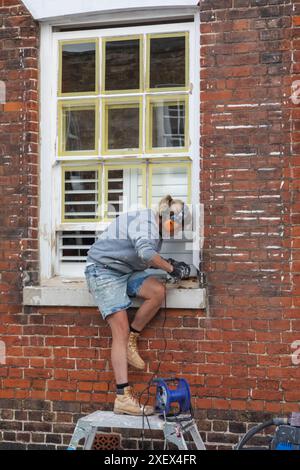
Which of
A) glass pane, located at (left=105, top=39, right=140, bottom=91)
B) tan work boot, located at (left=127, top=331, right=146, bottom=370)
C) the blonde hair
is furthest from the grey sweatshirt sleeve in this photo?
glass pane, located at (left=105, top=39, right=140, bottom=91)

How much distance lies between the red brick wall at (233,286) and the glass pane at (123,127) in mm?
707

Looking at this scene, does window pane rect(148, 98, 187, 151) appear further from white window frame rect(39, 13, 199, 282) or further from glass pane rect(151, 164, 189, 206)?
white window frame rect(39, 13, 199, 282)

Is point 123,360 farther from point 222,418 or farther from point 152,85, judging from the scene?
point 152,85

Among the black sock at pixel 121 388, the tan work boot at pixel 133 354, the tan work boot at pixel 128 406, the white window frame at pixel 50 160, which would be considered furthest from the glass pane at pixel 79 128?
the tan work boot at pixel 128 406

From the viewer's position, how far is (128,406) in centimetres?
644

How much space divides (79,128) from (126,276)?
1580 mm

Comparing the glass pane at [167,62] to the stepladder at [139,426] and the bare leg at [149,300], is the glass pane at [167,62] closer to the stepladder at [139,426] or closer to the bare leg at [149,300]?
the bare leg at [149,300]

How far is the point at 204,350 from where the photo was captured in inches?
270

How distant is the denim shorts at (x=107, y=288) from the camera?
22.0 feet

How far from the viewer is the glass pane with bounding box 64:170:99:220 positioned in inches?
292

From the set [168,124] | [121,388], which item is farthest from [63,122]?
[121,388]

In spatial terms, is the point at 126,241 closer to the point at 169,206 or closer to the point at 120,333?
the point at 169,206

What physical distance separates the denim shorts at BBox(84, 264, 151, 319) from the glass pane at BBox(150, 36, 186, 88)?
1823 mm
